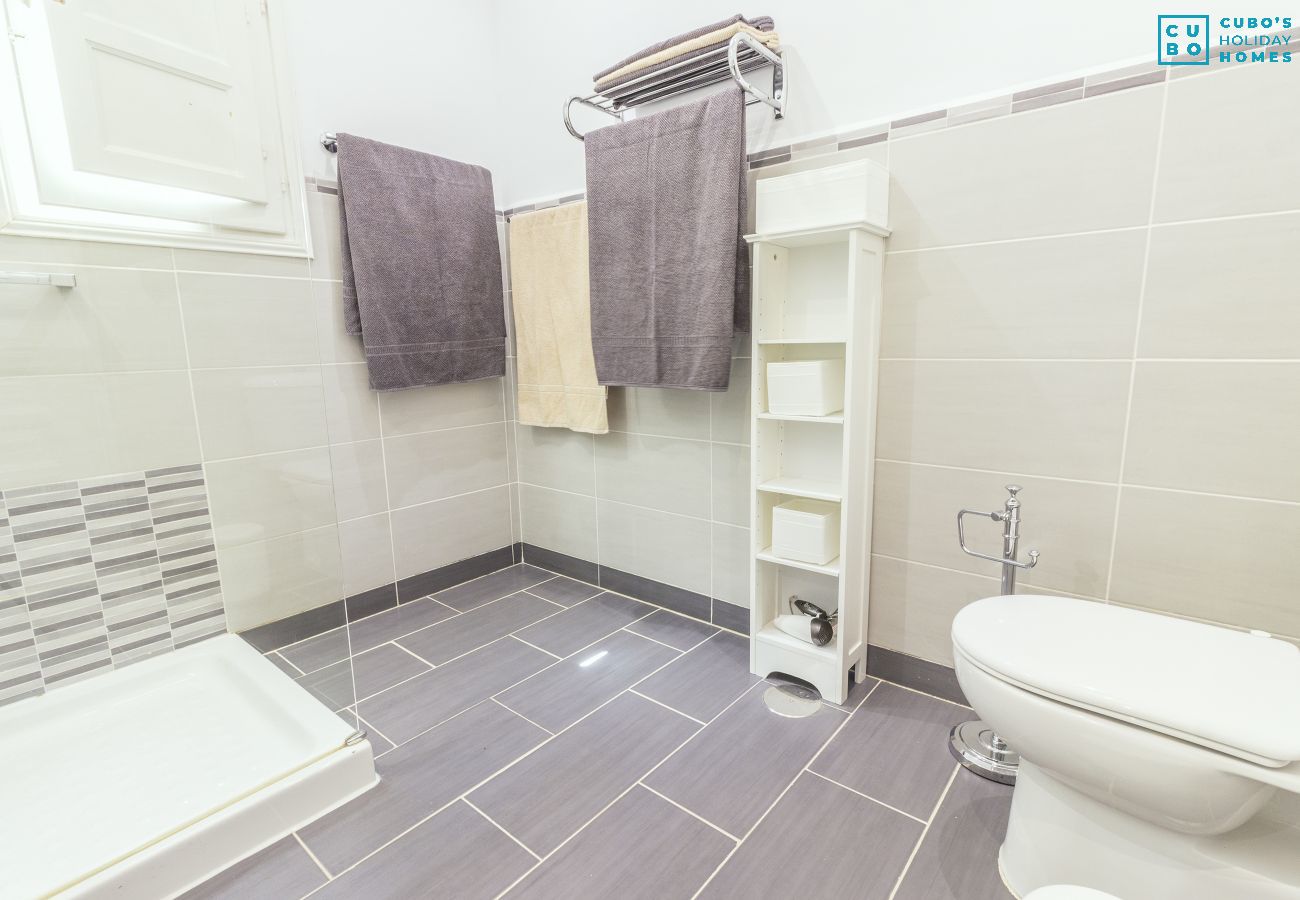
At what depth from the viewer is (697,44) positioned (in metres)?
1.57

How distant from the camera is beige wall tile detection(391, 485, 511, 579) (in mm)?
2293

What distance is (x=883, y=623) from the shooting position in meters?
1.72

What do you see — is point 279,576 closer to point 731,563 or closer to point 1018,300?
point 731,563

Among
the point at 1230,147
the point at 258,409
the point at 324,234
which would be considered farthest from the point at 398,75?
the point at 1230,147

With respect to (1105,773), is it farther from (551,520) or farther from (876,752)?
(551,520)

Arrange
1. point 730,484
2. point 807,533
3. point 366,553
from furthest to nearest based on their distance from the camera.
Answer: point 366,553
point 730,484
point 807,533

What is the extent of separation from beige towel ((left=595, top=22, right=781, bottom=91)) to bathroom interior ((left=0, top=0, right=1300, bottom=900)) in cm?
2

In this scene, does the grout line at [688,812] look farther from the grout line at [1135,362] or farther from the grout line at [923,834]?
the grout line at [1135,362]

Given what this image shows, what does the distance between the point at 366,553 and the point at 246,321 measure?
33.8 inches

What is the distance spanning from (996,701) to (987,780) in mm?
459

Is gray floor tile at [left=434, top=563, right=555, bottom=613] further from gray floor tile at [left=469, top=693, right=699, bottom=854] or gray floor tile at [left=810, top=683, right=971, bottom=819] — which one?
gray floor tile at [left=810, top=683, right=971, bottom=819]

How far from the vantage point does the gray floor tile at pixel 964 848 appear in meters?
1.09

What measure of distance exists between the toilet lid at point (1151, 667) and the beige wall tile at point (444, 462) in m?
1.84

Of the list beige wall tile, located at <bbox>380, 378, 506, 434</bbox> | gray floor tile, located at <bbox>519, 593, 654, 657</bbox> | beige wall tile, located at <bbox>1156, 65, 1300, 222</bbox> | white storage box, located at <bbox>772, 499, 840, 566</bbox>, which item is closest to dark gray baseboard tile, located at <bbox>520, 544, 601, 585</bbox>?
gray floor tile, located at <bbox>519, 593, 654, 657</bbox>
